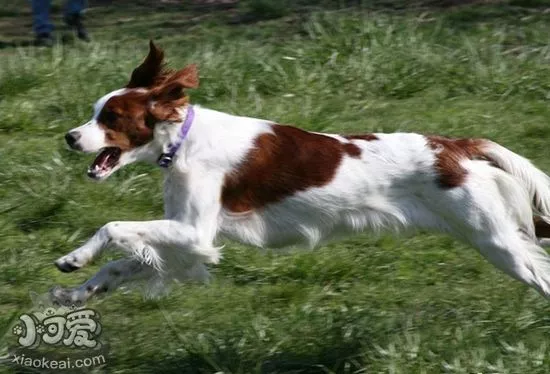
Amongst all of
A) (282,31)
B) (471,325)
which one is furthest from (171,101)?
(282,31)

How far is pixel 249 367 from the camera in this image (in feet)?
17.7

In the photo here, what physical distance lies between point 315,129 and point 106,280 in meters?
2.64

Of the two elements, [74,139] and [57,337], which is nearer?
[74,139]

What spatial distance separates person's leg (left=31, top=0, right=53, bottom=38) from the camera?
10961 millimetres

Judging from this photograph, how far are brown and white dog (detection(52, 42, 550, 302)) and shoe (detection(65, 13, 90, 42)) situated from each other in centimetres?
553

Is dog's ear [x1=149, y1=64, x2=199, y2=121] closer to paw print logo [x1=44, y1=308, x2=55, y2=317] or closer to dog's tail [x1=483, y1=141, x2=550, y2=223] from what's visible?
paw print logo [x1=44, y1=308, x2=55, y2=317]

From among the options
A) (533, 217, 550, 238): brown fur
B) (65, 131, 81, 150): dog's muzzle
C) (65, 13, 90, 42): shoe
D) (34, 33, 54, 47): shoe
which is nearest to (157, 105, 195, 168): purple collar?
(65, 131, 81, 150): dog's muzzle

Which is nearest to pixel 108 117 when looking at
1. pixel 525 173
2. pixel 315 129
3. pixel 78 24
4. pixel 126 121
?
pixel 126 121

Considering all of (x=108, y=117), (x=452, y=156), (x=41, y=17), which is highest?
→ (x=108, y=117)

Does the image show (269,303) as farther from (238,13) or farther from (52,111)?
(238,13)

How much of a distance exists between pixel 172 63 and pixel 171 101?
3.70 metres

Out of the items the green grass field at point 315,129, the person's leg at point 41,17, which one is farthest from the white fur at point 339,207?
the person's leg at point 41,17

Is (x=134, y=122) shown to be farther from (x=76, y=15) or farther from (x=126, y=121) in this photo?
(x=76, y=15)

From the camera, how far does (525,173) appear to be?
5.67 m
